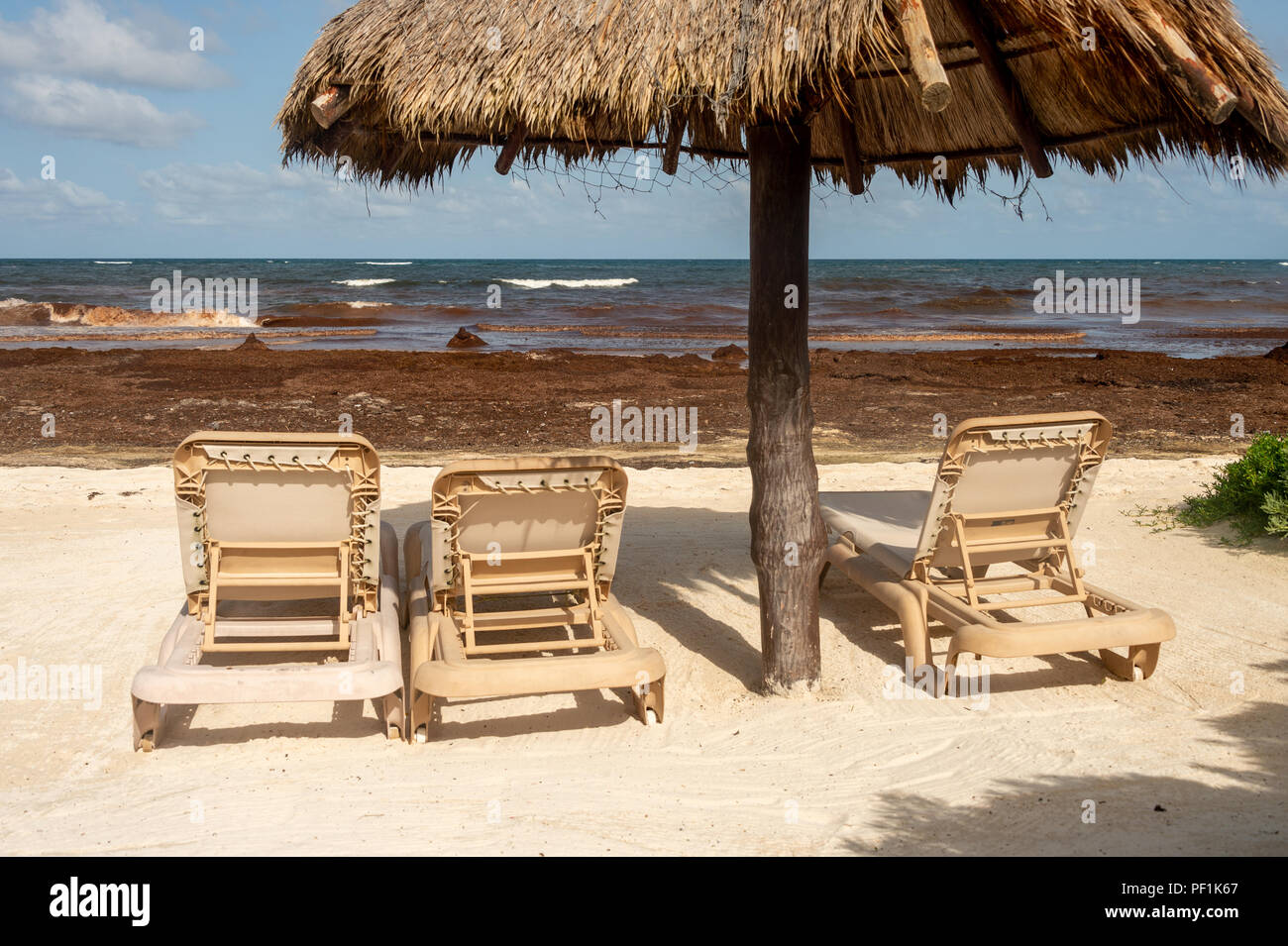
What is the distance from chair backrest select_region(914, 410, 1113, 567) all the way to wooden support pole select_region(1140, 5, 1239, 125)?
1332 millimetres

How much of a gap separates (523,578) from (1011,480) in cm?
209

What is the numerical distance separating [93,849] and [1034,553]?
3.88 metres

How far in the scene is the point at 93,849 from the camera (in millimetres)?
2996

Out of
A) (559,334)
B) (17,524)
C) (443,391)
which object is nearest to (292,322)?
(559,334)

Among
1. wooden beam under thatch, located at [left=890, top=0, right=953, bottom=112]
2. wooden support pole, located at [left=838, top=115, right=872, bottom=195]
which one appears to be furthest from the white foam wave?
wooden beam under thatch, located at [left=890, top=0, right=953, bottom=112]

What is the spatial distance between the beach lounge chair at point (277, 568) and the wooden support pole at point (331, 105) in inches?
45.4

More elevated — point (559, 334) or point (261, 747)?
point (559, 334)

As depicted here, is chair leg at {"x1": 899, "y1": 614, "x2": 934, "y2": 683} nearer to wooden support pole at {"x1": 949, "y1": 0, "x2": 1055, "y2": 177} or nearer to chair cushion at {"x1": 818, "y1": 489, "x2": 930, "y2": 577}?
chair cushion at {"x1": 818, "y1": 489, "x2": 930, "y2": 577}

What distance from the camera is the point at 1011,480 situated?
443 cm

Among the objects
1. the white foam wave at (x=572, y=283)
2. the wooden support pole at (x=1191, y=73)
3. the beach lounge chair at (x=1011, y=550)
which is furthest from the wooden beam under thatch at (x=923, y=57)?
the white foam wave at (x=572, y=283)

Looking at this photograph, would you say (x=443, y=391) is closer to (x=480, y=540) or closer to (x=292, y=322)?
(x=480, y=540)

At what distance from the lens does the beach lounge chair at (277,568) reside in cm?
367

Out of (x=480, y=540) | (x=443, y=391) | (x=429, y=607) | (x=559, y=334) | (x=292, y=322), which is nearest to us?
(x=480, y=540)

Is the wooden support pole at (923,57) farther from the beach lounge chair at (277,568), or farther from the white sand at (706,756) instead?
the beach lounge chair at (277,568)
